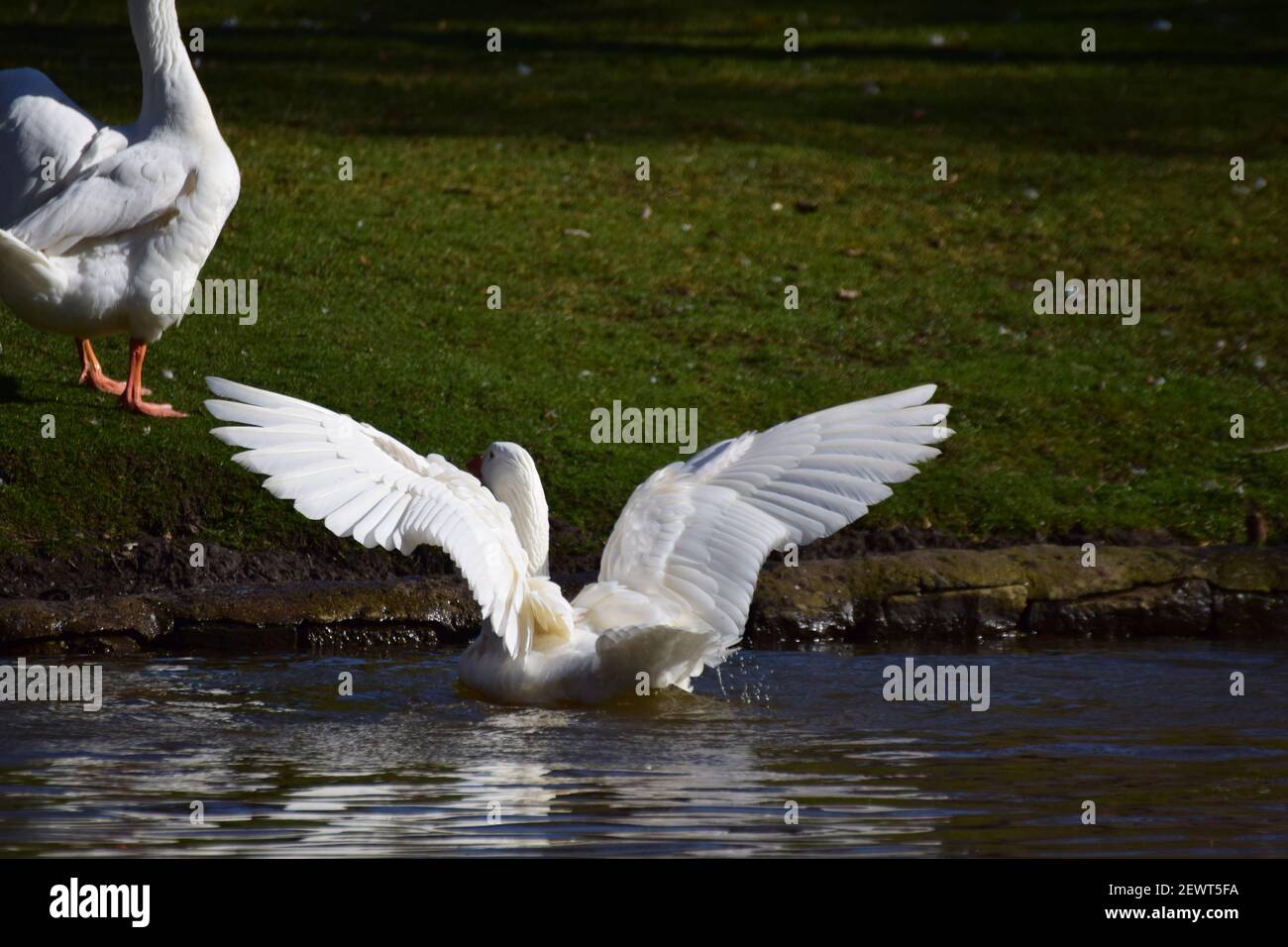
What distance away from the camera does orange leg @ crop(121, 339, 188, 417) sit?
29.7 ft

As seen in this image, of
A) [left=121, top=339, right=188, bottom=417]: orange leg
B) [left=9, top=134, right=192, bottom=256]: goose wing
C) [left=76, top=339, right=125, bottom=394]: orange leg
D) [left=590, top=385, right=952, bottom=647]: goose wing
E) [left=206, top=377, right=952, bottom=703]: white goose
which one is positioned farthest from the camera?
[left=76, top=339, right=125, bottom=394]: orange leg

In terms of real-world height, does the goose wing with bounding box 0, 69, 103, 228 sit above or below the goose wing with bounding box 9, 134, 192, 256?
above

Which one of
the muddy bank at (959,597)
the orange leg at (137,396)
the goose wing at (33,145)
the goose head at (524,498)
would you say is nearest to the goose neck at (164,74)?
the goose wing at (33,145)

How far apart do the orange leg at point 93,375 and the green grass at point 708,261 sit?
120mm

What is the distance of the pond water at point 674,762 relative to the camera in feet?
15.5

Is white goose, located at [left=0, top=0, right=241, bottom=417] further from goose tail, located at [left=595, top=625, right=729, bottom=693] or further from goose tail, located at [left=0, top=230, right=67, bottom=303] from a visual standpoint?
goose tail, located at [left=595, top=625, right=729, bottom=693]

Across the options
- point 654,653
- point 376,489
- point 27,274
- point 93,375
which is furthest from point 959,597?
point 93,375

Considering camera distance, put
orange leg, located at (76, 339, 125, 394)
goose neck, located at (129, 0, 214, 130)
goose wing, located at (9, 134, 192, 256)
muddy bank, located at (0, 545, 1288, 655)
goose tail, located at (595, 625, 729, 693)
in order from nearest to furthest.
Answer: goose tail, located at (595, 625, 729, 693) → muddy bank, located at (0, 545, 1288, 655) → goose wing, located at (9, 134, 192, 256) → goose neck, located at (129, 0, 214, 130) → orange leg, located at (76, 339, 125, 394)

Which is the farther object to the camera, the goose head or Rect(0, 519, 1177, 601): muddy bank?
Rect(0, 519, 1177, 601): muddy bank

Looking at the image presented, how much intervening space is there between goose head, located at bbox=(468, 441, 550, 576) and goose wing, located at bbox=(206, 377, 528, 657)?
24.9 inches

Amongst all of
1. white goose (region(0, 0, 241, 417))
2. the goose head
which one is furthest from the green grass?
the goose head

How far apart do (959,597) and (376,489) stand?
9.37 ft

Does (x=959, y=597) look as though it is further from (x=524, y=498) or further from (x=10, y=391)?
(x=10, y=391)

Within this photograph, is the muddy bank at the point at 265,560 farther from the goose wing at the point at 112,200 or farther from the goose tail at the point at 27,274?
the goose wing at the point at 112,200
